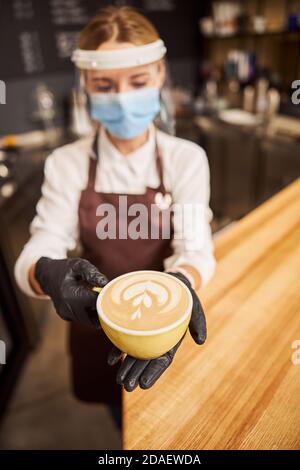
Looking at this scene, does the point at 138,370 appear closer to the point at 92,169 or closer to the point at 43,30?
the point at 92,169

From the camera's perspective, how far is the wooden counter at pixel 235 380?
54 cm

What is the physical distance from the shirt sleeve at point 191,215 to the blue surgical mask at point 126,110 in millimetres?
126

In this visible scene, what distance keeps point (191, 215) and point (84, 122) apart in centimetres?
196

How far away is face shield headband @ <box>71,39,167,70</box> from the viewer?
0.62 meters

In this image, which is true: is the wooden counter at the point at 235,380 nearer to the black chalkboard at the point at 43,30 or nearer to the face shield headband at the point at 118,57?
the face shield headband at the point at 118,57

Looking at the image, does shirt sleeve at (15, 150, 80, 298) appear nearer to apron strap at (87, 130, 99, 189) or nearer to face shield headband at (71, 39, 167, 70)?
apron strap at (87, 130, 99, 189)

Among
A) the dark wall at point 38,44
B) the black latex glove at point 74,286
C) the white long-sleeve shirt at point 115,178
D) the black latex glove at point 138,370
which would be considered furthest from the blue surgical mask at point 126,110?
the dark wall at point 38,44

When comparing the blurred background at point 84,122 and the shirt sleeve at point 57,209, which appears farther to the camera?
the blurred background at point 84,122

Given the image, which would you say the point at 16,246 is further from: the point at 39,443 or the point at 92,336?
the point at 39,443

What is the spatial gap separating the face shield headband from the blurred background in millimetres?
186

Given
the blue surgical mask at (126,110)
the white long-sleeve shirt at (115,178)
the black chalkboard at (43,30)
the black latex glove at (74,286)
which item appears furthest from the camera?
the black chalkboard at (43,30)

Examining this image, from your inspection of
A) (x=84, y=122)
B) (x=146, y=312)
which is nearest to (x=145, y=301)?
(x=146, y=312)

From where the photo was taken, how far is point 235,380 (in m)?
0.60

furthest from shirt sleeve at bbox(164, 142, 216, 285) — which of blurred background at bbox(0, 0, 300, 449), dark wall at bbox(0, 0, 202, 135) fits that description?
dark wall at bbox(0, 0, 202, 135)
